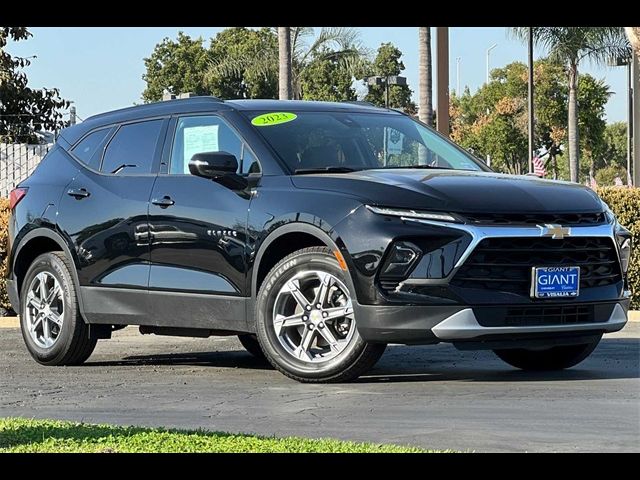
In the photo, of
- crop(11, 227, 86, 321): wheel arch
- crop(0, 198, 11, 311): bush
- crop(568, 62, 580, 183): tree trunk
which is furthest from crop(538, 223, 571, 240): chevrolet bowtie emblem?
crop(568, 62, 580, 183): tree trunk

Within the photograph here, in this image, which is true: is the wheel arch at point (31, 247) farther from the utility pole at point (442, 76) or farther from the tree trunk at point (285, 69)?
the tree trunk at point (285, 69)

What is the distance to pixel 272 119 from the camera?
9.20 metres

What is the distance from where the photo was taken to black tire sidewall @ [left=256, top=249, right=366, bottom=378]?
26.8 feet

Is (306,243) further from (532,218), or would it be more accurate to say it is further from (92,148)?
(92,148)

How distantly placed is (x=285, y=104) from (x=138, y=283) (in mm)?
1640

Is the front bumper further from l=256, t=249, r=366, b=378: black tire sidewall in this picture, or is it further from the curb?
the curb

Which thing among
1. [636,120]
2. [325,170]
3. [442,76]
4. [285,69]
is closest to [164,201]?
[325,170]

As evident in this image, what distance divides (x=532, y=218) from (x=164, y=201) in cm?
259

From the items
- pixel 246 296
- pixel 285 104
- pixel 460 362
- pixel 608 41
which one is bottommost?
pixel 460 362

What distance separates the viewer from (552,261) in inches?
321

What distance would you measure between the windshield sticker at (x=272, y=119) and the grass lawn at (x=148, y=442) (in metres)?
3.32
